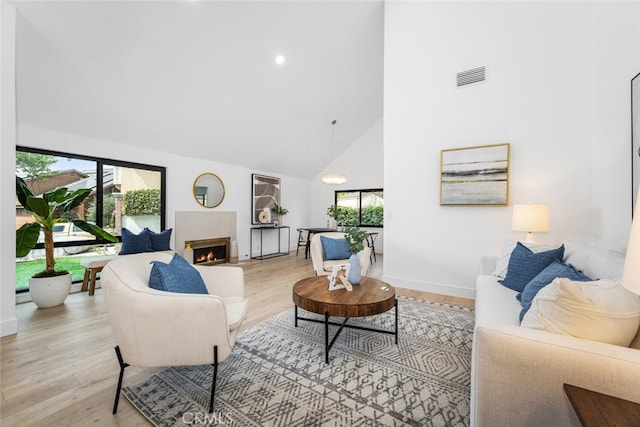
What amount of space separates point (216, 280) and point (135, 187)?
3544 mm

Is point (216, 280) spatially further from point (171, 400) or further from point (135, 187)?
point (135, 187)

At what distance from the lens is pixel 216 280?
2207mm

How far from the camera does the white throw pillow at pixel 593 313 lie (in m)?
1.03

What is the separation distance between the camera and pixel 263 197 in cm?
700

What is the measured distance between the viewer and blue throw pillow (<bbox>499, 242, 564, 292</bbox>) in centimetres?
214

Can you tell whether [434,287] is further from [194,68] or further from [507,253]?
[194,68]

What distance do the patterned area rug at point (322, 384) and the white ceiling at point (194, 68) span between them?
355cm

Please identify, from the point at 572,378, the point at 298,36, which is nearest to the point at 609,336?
the point at 572,378

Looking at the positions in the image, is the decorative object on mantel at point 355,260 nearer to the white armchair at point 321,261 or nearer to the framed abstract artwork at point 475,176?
the white armchair at point 321,261

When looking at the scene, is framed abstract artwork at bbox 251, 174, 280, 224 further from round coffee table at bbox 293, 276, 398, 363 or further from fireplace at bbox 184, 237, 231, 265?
round coffee table at bbox 293, 276, 398, 363

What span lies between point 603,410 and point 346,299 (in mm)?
1488

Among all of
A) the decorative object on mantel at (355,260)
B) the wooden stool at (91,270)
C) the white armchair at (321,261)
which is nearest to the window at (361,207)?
the white armchair at (321,261)

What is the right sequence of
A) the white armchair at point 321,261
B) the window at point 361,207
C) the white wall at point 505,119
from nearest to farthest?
the white wall at point 505,119
the white armchair at point 321,261
the window at point 361,207

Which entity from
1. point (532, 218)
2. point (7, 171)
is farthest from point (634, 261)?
point (7, 171)
